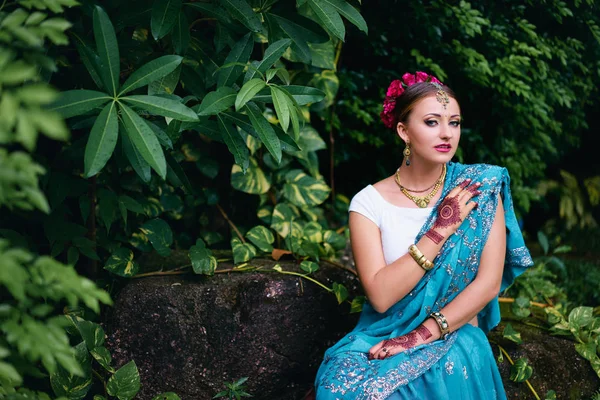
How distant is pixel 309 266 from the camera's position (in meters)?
2.62

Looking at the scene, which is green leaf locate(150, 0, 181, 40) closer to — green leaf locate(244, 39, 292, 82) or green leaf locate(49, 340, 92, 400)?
green leaf locate(244, 39, 292, 82)

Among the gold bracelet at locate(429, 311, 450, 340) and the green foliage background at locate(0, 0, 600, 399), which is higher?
the green foliage background at locate(0, 0, 600, 399)

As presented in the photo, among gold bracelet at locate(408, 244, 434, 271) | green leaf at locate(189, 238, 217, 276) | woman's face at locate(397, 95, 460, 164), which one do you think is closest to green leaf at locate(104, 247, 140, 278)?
green leaf at locate(189, 238, 217, 276)

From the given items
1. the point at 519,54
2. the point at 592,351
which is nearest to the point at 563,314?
the point at 592,351

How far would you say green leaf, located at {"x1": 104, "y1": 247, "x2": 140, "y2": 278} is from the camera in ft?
8.14

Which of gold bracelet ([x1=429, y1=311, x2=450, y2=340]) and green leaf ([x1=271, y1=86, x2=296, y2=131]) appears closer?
green leaf ([x1=271, y1=86, x2=296, y2=131])

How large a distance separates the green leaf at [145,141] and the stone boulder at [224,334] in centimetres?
100

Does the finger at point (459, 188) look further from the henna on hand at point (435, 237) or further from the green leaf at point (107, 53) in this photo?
the green leaf at point (107, 53)

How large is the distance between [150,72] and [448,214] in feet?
3.55

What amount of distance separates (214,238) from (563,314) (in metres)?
1.73

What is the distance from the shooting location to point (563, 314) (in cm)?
307

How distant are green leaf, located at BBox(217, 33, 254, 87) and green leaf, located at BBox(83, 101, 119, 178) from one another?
19.2 inches

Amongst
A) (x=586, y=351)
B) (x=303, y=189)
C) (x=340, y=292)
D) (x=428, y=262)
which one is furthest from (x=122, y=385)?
(x=586, y=351)

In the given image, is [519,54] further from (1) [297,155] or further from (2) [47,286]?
(2) [47,286]
